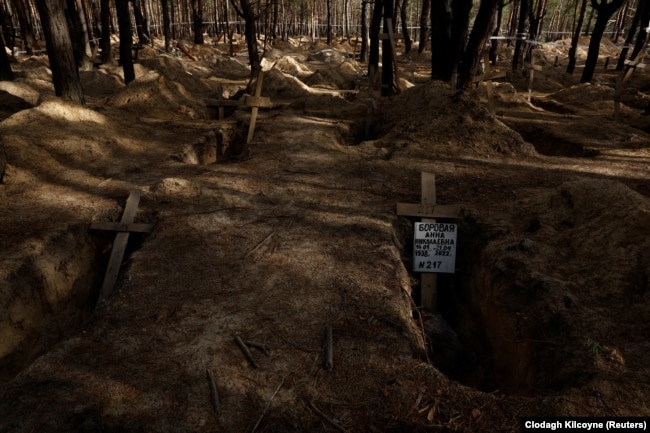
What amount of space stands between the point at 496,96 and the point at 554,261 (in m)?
11.6

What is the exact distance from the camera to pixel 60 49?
33.7 feet

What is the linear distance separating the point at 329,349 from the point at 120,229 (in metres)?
4.02

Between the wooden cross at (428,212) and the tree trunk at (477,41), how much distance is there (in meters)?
7.56

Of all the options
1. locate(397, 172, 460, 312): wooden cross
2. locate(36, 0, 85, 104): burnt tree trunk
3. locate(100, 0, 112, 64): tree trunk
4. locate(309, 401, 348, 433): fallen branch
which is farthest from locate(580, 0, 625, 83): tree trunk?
locate(100, 0, 112, 64): tree trunk

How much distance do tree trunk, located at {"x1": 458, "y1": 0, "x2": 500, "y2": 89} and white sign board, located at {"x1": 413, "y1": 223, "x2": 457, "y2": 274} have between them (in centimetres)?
841

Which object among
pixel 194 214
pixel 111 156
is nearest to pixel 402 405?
pixel 194 214

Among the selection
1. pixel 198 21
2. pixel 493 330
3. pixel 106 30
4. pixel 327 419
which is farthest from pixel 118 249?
pixel 198 21

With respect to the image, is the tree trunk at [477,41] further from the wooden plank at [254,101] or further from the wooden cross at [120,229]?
the wooden cross at [120,229]

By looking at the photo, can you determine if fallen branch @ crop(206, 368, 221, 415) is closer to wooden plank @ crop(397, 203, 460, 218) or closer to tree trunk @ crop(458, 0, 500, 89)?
wooden plank @ crop(397, 203, 460, 218)

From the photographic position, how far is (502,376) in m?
4.76

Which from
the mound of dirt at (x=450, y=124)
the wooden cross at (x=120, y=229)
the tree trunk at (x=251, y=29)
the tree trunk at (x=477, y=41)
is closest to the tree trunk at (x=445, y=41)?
the tree trunk at (x=477, y=41)

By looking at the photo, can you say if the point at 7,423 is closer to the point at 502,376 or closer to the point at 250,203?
the point at 250,203

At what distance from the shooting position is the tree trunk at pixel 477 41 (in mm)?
11333

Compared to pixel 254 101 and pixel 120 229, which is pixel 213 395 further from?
pixel 254 101
